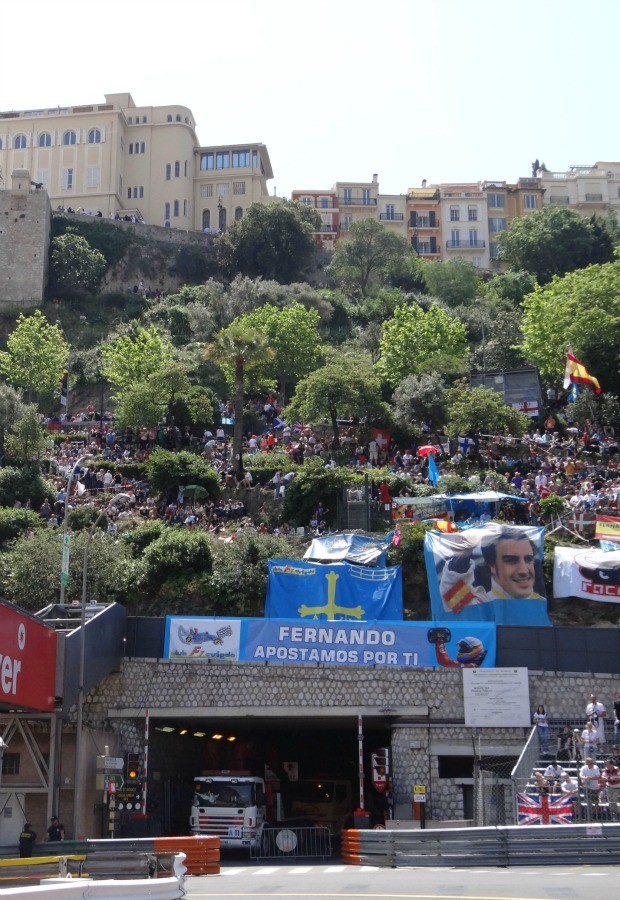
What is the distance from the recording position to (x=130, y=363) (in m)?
65.7

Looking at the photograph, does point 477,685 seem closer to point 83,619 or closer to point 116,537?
point 83,619

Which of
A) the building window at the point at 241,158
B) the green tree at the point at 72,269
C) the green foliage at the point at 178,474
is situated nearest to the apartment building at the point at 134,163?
the building window at the point at 241,158

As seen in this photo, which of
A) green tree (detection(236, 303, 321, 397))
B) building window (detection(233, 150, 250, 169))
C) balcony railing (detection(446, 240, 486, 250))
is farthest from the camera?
balcony railing (detection(446, 240, 486, 250))

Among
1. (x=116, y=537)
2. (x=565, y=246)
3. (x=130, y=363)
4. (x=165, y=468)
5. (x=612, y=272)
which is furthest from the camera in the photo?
(x=565, y=246)

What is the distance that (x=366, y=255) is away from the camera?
93500 mm

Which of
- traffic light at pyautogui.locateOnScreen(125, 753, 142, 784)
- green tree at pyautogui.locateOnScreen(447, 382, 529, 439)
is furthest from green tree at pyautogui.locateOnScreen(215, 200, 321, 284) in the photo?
→ traffic light at pyautogui.locateOnScreen(125, 753, 142, 784)

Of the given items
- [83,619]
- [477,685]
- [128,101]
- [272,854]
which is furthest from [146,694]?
[128,101]

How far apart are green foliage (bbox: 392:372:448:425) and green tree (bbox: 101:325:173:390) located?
14.4m

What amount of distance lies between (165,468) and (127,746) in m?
19.7

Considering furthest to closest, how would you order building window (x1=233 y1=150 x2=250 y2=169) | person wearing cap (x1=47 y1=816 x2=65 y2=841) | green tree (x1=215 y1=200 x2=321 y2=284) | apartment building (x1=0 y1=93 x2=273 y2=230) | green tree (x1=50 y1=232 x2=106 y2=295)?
building window (x1=233 y1=150 x2=250 y2=169) < apartment building (x1=0 y1=93 x2=273 y2=230) < green tree (x1=215 y1=200 x2=321 y2=284) < green tree (x1=50 y1=232 x2=106 y2=295) < person wearing cap (x1=47 y1=816 x2=65 y2=841)

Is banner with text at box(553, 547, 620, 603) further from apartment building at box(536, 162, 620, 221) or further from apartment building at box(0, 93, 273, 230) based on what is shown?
apartment building at box(536, 162, 620, 221)

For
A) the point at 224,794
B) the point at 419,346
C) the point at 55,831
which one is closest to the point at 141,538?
the point at 224,794

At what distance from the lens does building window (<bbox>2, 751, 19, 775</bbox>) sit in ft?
93.8

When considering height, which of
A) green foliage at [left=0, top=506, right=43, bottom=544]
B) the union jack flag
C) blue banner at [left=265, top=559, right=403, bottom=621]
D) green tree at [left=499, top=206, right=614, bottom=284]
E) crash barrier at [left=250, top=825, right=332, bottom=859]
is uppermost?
green tree at [left=499, top=206, right=614, bottom=284]
